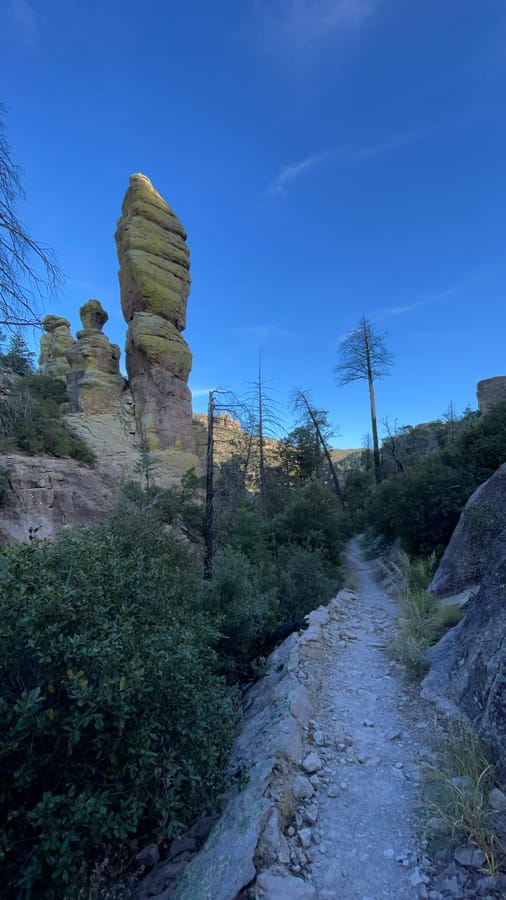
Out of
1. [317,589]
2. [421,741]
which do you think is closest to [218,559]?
[317,589]

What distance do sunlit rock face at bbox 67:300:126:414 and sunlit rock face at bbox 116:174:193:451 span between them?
0.82 meters

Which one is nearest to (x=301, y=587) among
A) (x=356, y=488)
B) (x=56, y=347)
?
(x=356, y=488)

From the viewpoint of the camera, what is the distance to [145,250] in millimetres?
19000

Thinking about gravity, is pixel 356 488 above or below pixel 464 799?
above

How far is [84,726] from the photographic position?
2.36 metres

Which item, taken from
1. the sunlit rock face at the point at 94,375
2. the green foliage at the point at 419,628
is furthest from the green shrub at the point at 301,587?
the sunlit rock face at the point at 94,375

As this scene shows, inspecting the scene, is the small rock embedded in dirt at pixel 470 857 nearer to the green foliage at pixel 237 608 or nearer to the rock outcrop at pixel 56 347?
the green foliage at pixel 237 608

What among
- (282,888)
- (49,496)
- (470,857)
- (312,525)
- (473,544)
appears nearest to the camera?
(470,857)

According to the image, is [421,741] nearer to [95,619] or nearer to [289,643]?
[289,643]

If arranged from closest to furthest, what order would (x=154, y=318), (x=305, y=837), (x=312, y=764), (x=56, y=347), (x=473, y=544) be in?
(x=305, y=837) < (x=312, y=764) < (x=473, y=544) < (x=154, y=318) < (x=56, y=347)

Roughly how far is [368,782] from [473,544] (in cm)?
473

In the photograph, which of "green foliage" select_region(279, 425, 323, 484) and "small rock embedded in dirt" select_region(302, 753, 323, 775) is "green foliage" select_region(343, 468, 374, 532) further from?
"small rock embedded in dirt" select_region(302, 753, 323, 775)

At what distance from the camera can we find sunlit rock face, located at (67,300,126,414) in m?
17.4

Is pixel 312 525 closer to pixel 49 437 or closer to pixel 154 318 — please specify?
pixel 49 437
